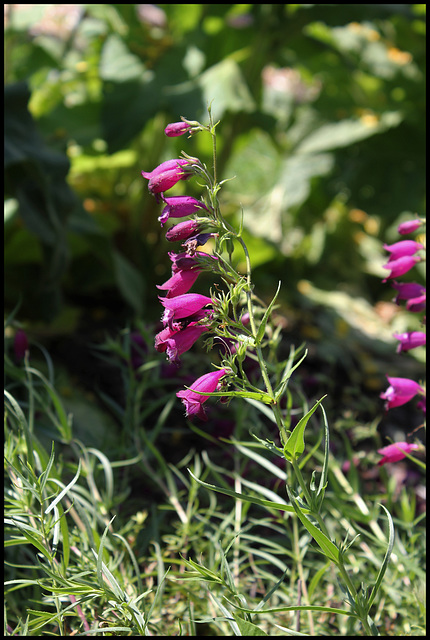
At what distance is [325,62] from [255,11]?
0.90 meters

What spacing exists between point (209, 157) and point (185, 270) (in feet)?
6.80

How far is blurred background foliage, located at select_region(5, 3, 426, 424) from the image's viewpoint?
6.13 ft

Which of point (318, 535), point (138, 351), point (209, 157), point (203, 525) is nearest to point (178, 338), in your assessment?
point (318, 535)

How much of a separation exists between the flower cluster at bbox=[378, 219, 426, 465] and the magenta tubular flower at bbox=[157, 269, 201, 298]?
0.38 metres

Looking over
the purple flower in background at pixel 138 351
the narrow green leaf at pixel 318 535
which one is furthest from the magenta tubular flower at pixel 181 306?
the purple flower in background at pixel 138 351

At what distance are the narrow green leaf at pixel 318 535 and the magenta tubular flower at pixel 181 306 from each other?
0.21m

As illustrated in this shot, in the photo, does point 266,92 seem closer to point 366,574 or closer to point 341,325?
point 341,325

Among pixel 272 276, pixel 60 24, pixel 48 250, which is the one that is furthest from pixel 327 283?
pixel 60 24

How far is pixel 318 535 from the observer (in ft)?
1.90

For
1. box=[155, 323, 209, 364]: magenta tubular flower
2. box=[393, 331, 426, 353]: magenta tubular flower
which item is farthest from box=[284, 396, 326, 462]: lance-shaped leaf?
box=[393, 331, 426, 353]: magenta tubular flower

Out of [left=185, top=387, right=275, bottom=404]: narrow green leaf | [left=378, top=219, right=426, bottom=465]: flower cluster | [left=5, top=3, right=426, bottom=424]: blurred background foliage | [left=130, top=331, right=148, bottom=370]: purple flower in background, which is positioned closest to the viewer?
[left=185, top=387, right=275, bottom=404]: narrow green leaf

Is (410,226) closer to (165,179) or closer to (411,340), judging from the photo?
(411,340)

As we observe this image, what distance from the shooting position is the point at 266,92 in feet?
13.4

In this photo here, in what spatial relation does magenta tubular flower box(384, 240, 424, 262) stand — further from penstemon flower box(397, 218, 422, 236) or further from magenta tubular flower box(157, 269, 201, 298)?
magenta tubular flower box(157, 269, 201, 298)
